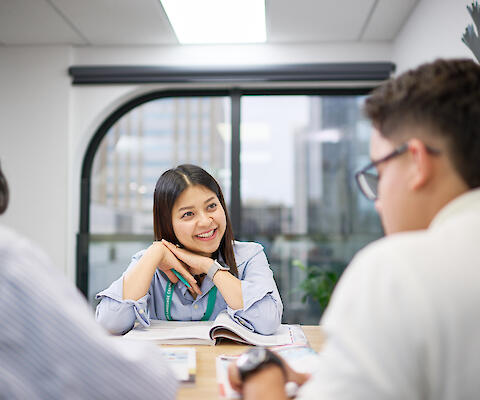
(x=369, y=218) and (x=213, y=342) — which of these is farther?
(x=369, y=218)

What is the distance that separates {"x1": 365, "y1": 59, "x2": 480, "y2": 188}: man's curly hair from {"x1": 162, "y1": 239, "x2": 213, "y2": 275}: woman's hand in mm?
1013

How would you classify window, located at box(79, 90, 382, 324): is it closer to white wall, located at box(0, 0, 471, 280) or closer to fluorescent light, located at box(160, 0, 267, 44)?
white wall, located at box(0, 0, 471, 280)

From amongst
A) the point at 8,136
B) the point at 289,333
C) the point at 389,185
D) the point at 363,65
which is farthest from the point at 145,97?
the point at 389,185

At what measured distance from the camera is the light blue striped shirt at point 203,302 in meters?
1.44

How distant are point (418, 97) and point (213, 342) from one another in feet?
2.97

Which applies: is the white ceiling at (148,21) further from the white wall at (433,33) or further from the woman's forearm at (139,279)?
the woman's forearm at (139,279)

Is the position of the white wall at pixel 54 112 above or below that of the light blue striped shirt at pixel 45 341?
above

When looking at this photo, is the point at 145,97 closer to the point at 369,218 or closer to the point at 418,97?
the point at 369,218

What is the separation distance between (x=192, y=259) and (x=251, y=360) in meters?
0.85

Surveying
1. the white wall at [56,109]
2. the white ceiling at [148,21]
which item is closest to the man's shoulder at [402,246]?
the white ceiling at [148,21]

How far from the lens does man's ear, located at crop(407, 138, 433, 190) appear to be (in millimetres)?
672

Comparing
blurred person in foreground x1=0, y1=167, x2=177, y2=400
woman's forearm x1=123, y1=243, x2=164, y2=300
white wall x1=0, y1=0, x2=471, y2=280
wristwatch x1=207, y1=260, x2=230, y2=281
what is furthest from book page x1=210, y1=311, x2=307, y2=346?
white wall x1=0, y1=0, x2=471, y2=280

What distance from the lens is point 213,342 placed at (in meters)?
1.29

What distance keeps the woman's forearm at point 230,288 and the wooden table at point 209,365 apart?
20 cm
